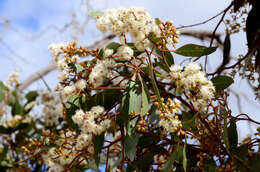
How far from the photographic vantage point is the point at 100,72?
2.76 ft

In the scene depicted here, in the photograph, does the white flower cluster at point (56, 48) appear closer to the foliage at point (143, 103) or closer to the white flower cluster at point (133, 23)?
the foliage at point (143, 103)

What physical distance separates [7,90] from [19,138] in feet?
1.40

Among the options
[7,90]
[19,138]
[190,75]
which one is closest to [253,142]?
[190,75]

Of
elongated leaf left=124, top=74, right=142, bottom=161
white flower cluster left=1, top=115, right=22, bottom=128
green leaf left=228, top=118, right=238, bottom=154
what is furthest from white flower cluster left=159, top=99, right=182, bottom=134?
white flower cluster left=1, top=115, right=22, bottom=128

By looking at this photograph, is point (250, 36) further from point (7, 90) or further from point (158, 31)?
point (7, 90)

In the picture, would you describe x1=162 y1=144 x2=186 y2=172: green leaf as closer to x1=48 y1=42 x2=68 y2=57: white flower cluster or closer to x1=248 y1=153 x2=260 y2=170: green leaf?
x1=248 y1=153 x2=260 y2=170: green leaf

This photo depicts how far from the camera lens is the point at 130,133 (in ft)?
2.94

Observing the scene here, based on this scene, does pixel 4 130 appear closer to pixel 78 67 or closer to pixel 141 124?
pixel 78 67

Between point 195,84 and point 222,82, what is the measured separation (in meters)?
0.23

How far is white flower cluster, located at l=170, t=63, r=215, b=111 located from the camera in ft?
2.60

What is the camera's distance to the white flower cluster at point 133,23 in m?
0.81

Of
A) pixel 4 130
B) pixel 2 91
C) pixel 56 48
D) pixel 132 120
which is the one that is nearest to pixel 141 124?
pixel 132 120

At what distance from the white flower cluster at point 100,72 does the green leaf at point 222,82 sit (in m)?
0.36

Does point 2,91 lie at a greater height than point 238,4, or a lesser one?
greater
